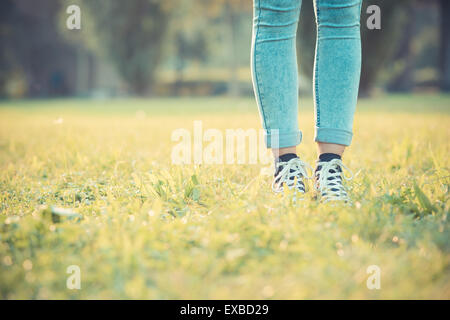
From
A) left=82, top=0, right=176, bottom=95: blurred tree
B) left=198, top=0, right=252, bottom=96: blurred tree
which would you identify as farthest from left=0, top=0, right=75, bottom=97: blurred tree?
left=198, top=0, right=252, bottom=96: blurred tree

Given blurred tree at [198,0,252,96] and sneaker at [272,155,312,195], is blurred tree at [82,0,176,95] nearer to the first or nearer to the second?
blurred tree at [198,0,252,96]

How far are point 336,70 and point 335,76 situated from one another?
0.02m

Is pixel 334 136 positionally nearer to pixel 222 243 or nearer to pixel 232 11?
pixel 222 243

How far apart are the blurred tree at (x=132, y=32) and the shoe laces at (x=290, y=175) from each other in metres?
14.9

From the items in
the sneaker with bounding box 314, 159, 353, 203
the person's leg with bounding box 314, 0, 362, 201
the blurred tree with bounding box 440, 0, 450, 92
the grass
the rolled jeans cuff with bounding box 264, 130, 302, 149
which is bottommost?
the grass

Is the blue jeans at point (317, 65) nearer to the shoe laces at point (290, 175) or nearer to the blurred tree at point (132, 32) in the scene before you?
the shoe laces at point (290, 175)

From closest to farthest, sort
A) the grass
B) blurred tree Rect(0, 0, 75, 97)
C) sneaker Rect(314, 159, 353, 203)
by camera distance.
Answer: the grass, sneaker Rect(314, 159, 353, 203), blurred tree Rect(0, 0, 75, 97)

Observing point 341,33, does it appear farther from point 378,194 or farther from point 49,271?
point 49,271

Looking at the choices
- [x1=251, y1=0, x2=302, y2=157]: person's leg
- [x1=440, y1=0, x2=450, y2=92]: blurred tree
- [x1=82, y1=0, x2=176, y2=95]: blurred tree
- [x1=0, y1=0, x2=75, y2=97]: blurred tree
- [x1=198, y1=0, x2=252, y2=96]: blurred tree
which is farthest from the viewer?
[x1=0, y1=0, x2=75, y2=97]: blurred tree

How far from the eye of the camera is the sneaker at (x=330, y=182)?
1.25 metres

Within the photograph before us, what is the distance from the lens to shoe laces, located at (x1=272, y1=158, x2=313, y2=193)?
1.35 metres
